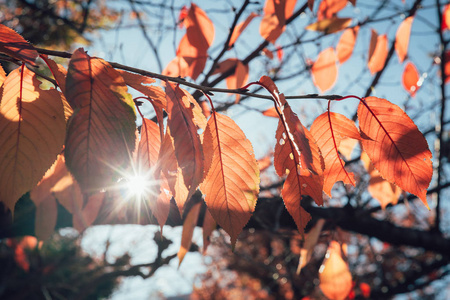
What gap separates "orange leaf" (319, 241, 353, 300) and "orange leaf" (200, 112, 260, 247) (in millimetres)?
887

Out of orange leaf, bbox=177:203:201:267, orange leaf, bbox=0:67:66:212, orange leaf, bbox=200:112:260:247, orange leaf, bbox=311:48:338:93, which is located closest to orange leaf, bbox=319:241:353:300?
orange leaf, bbox=177:203:201:267

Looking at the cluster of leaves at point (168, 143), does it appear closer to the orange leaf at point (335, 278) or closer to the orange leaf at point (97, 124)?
the orange leaf at point (97, 124)

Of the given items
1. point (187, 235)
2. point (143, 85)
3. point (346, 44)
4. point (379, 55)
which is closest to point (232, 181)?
point (143, 85)

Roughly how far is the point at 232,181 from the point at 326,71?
104 cm

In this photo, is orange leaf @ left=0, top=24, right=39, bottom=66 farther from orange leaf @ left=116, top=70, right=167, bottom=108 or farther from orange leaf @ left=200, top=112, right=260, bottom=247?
orange leaf @ left=200, top=112, right=260, bottom=247

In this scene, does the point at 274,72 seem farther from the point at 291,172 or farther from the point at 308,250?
the point at 291,172

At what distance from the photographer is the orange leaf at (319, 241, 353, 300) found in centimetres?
118

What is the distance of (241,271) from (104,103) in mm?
9925

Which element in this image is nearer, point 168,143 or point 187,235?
point 168,143

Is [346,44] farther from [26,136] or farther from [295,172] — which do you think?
[26,136]

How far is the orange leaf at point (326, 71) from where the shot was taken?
1.31 metres

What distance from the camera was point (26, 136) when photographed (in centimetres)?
41

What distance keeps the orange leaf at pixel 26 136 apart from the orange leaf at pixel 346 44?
1.27 metres

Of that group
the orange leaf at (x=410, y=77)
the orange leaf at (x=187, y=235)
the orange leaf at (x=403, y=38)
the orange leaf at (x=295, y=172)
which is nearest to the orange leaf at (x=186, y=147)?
the orange leaf at (x=295, y=172)
